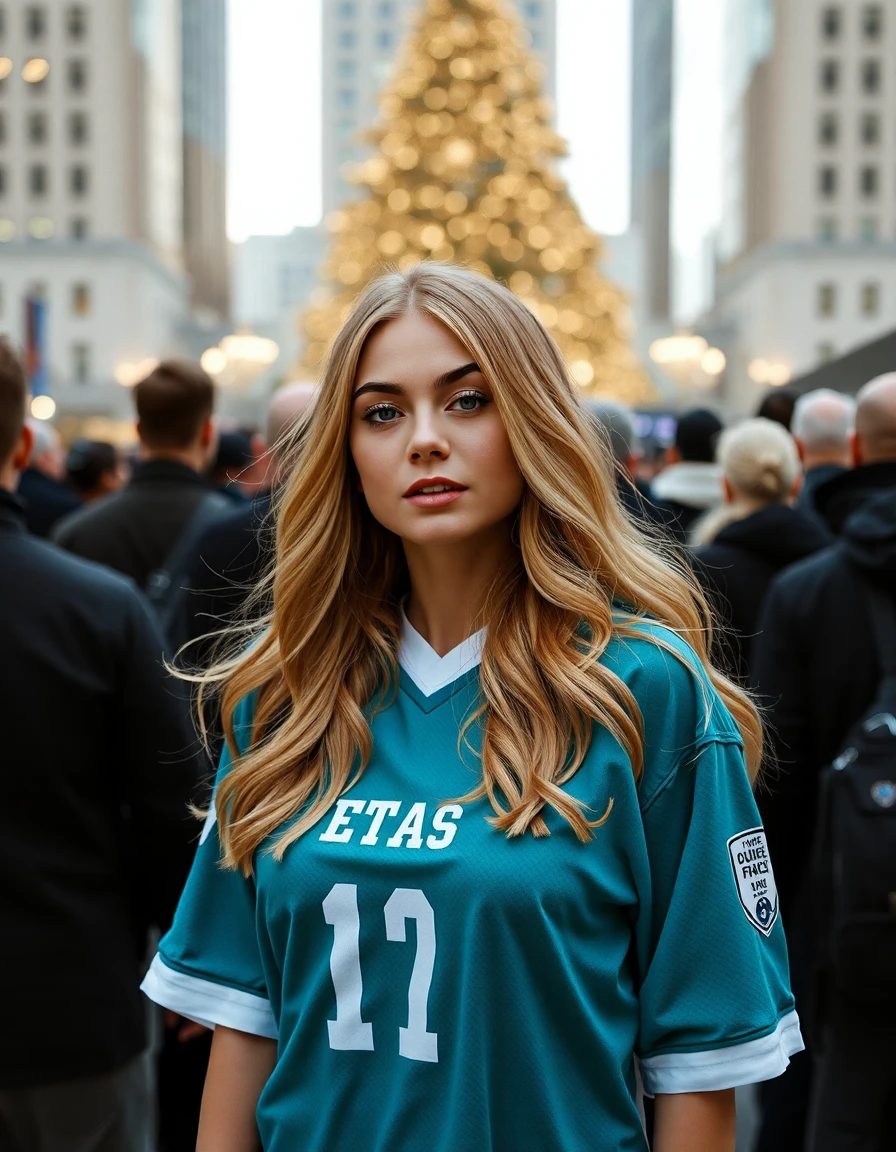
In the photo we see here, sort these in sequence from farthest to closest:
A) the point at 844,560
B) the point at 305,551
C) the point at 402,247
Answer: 1. the point at 402,247
2. the point at 844,560
3. the point at 305,551

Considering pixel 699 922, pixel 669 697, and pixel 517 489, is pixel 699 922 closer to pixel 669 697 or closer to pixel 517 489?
pixel 669 697

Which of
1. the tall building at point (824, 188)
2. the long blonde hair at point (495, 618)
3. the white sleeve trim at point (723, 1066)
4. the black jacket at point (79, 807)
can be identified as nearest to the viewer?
the white sleeve trim at point (723, 1066)

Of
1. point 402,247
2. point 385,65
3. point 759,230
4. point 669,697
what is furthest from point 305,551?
point 385,65

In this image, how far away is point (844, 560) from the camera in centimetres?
414

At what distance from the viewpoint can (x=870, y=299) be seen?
215ft

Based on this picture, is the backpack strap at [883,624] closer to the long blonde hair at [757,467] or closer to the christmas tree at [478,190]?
A: the long blonde hair at [757,467]

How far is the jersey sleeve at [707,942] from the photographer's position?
189 cm

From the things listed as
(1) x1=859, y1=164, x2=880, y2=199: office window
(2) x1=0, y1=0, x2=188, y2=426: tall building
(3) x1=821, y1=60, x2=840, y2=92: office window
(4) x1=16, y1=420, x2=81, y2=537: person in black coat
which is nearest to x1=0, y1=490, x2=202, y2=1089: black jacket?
(4) x1=16, y1=420, x2=81, y2=537: person in black coat

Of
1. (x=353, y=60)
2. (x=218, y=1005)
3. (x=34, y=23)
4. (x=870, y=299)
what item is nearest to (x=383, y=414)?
(x=218, y=1005)

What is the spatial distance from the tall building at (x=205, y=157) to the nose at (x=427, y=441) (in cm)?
8943

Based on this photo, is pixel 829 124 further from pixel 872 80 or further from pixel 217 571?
pixel 217 571

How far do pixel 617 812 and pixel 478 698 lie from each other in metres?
0.28

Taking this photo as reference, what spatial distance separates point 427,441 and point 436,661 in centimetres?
35

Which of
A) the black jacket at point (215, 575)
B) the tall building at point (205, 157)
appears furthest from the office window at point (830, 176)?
the black jacket at point (215, 575)
